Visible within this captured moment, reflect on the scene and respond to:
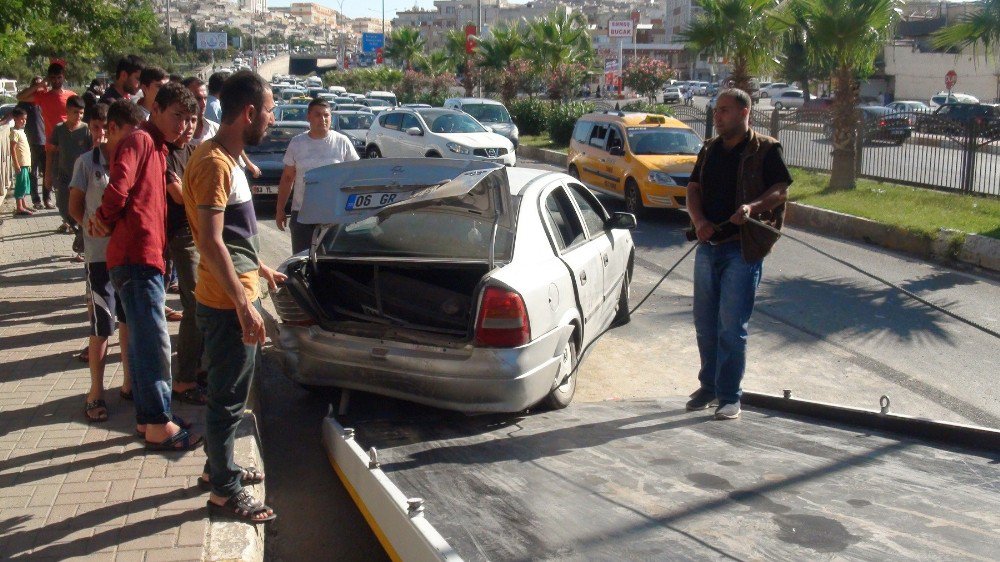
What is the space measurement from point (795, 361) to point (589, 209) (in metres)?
2.16

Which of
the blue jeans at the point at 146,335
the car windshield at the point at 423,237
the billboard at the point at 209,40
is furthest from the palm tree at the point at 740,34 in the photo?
the billboard at the point at 209,40

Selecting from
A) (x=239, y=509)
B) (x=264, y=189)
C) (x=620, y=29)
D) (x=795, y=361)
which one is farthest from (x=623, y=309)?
(x=620, y=29)

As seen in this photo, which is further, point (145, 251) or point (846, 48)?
point (846, 48)

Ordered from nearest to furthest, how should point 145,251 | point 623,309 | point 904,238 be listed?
point 145,251 < point 623,309 < point 904,238

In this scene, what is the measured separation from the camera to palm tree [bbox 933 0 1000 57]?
1346 centimetres

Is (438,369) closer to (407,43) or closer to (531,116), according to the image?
(531,116)

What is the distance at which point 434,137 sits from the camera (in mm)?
21047

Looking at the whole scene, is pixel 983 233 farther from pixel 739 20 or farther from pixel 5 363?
pixel 5 363

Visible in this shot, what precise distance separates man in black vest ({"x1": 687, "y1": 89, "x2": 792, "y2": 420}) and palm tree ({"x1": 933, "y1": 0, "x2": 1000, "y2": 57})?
9960 mm

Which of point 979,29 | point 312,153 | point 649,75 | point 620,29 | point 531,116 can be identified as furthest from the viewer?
point 649,75

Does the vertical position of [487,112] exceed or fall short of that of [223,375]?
it exceeds it

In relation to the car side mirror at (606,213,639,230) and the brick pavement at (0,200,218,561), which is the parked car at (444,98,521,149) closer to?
the car side mirror at (606,213,639,230)

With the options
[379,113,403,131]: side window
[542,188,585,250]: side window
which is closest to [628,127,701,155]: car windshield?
[379,113,403,131]: side window

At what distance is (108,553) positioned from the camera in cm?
391
